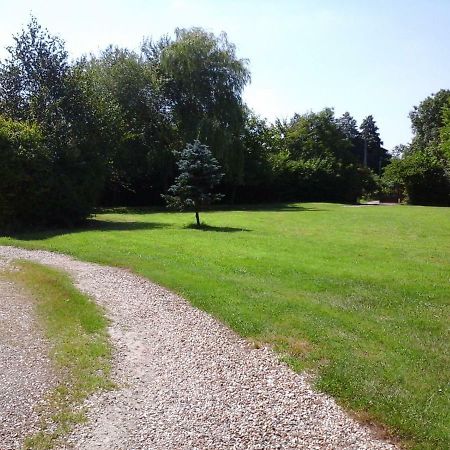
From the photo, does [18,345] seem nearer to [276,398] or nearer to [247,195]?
[276,398]

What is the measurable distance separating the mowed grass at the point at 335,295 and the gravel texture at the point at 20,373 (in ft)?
8.84

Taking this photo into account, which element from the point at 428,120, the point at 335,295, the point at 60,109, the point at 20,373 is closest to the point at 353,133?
the point at 428,120

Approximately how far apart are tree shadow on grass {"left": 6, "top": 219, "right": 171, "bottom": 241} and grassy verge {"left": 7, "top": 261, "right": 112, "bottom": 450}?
784 centimetres

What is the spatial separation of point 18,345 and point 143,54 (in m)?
37.2

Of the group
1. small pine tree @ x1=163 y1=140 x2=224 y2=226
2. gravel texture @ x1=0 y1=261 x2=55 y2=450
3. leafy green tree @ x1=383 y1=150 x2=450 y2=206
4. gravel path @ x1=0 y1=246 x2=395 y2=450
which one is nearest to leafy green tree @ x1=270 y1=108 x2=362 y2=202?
leafy green tree @ x1=383 y1=150 x2=450 y2=206

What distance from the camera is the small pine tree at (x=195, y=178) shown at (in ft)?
70.3

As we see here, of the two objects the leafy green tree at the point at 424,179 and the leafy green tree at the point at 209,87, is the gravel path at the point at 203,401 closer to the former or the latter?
the leafy green tree at the point at 209,87

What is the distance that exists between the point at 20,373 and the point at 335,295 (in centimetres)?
569

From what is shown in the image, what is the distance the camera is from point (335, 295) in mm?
9328

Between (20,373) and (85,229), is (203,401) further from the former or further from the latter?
(85,229)

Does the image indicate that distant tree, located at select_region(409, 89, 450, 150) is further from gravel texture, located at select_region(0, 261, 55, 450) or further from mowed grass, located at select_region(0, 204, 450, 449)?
gravel texture, located at select_region(0, 261, 55, 450)

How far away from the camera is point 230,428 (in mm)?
4398

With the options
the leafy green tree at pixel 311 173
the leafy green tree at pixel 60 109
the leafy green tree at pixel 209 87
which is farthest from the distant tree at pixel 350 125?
the leafy green tree at pixel 60 109

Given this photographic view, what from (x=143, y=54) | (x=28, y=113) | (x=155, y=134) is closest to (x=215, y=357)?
(x=28, y=113)
